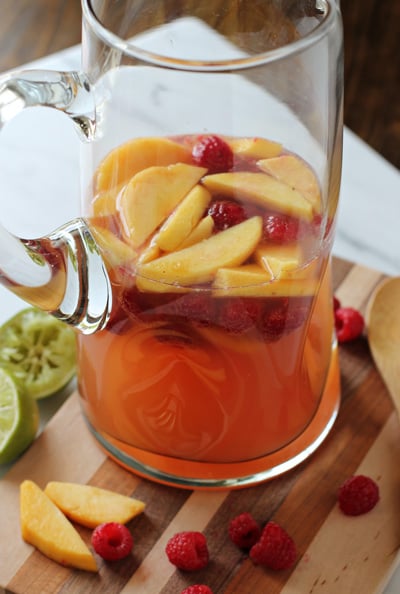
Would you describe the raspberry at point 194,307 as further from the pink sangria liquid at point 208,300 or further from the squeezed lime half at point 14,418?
the squeezed lime half at point 14,418

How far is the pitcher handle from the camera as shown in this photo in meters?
0.88

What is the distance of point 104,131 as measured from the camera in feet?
3.07

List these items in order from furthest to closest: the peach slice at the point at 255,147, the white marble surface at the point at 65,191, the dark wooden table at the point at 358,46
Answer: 1. the dark wooden table at the point at 358,46
2. the white marble surface at the point at 65,191
3. the peach slice at the point at 255,147

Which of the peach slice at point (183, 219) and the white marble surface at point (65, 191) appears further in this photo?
the white marble surface at point (65, 191)

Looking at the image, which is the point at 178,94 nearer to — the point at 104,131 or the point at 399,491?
the point at 104,131

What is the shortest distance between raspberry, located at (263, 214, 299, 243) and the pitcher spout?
176 mm

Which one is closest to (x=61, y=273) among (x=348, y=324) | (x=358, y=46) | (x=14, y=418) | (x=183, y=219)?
(x=183, y=219)

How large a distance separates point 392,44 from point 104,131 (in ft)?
7.58

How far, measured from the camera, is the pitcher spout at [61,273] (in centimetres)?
93

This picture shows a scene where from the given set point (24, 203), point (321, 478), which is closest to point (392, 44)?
point (24, 203)

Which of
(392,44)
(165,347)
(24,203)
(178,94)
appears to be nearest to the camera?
(178,94)

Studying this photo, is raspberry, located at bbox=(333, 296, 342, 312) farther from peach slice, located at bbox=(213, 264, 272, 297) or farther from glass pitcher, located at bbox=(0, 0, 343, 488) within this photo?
peach slice, located at bbox=(213, 264, 272, 297)

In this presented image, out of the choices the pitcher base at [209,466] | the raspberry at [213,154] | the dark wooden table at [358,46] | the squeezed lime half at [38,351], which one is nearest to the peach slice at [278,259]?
the raspberry at [213,154]

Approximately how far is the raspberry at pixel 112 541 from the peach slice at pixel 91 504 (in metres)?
0.02
